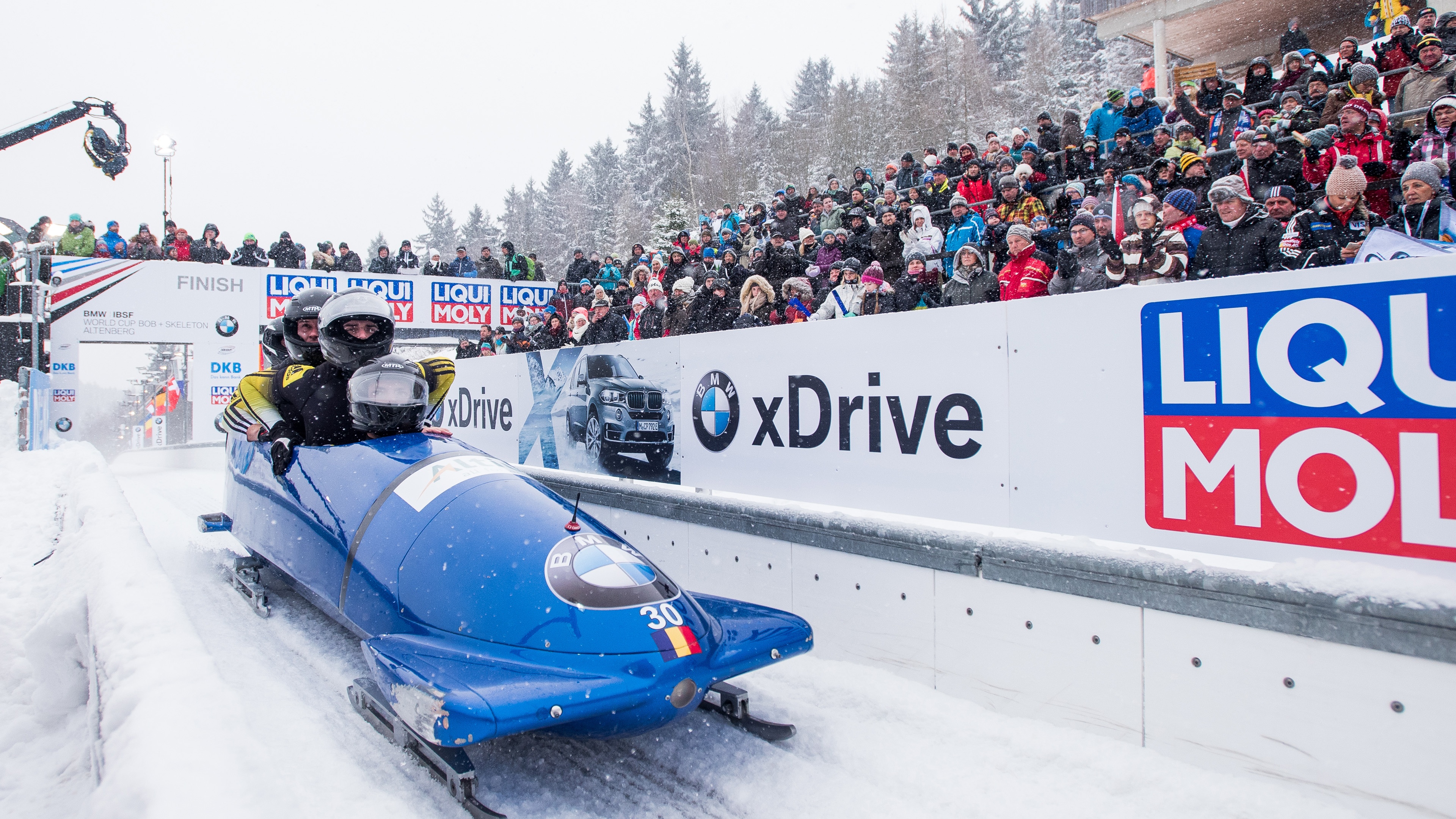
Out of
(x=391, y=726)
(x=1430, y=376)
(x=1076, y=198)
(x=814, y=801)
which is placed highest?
(x=1076, y=198)

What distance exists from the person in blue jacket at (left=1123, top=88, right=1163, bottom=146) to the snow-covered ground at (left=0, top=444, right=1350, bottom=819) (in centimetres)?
659

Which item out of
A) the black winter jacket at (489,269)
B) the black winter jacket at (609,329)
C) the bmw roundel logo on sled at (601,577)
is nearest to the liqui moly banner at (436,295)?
the black winter jacket at (489,269)

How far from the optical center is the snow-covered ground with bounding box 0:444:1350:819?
172 centimetres

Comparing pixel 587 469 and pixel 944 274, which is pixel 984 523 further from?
pixel 944 274

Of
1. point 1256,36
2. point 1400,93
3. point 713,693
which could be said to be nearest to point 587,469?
point 713,693

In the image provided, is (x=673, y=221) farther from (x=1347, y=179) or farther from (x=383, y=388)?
(x=383, y=388)

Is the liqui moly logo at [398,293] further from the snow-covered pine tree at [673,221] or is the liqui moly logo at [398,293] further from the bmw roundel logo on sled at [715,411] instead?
the bmw roundel logo on sled at [715,411]

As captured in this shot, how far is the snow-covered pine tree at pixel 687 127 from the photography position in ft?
116

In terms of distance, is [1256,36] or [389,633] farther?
[1256,36]

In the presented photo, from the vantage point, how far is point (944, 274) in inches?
277

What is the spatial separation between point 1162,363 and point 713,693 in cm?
176

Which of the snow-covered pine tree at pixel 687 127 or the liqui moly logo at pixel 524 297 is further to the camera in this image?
the snow-covered pine tree at pixel 687 127

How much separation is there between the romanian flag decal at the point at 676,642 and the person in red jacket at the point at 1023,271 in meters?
2.89

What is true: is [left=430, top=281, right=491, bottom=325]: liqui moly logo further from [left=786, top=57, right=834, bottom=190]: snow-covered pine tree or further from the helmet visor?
[left=786, top=57, right=834, bottom=190]: snow-covered pine tree
